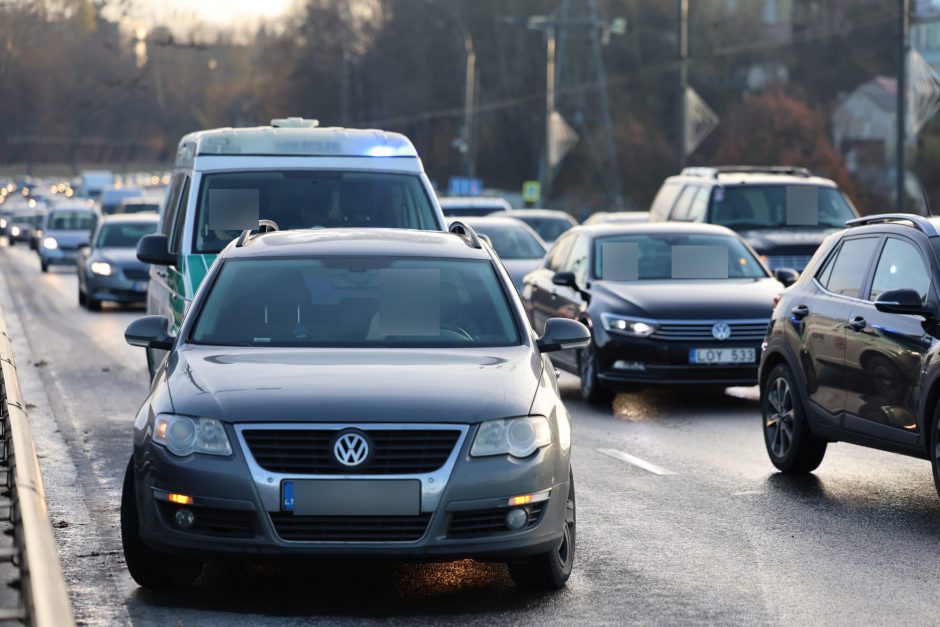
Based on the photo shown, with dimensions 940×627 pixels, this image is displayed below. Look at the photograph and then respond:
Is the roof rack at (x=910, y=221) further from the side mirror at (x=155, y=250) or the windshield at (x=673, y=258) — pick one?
the windshield at (x=673, y=258)

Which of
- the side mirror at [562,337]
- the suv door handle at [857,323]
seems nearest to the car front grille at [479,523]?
the side mirror at [562,337]

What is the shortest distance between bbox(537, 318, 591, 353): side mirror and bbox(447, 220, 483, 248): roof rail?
0.58 metres

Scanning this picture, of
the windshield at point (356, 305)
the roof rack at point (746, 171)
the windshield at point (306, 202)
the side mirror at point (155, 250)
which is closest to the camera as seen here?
the windshield at point (356, 305)

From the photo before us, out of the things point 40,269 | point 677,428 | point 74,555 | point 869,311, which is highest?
point 869,311

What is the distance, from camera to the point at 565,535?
7.61 meters

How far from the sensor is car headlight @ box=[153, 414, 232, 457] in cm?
694

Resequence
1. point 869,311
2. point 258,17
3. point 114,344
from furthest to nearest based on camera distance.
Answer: point 258,17 → point 114,344 → point 869,311

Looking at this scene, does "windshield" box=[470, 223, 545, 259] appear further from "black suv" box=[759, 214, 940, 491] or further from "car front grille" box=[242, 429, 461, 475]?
"car front grille" box=[242, 429, 461, 475]

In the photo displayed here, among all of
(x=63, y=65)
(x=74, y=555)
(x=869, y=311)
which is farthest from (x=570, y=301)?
(x=63, y=65)

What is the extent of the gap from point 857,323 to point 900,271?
0.37 m

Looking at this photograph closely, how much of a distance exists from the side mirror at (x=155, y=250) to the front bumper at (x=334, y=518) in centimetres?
542

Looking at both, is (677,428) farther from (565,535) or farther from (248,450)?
(248,450)

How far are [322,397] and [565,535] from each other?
1277 millimetres

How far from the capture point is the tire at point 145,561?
735 cm
